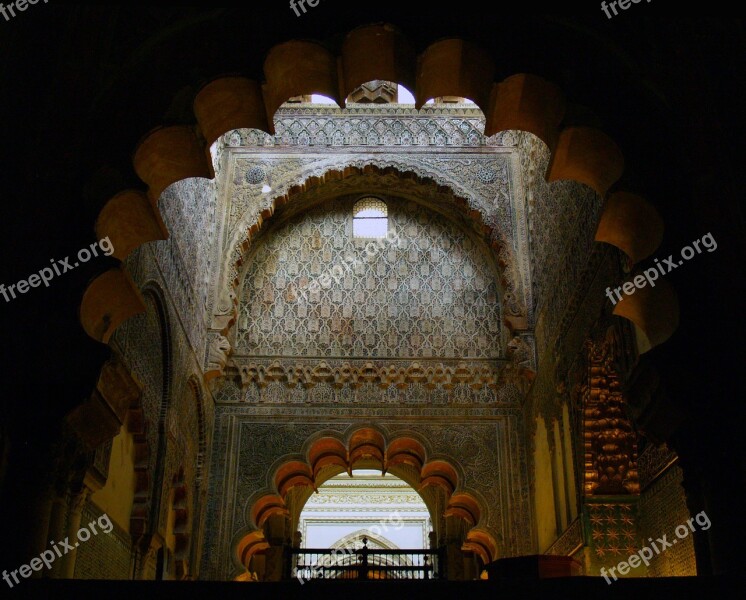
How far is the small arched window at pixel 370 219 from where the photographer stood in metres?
11.9

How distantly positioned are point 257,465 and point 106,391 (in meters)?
5.63

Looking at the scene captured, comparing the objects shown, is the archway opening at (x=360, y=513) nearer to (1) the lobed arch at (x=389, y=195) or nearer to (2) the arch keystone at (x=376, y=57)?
(1) the lobed arch at (x=389, y=195)

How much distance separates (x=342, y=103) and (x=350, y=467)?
20.5ft

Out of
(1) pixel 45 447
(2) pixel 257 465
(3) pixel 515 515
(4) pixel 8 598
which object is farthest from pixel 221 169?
(4) pixel 8 598

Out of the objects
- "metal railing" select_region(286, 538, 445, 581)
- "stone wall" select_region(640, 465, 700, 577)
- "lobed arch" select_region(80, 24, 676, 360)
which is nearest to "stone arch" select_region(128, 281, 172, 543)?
"metal railing" select_region(286, 538, 445, 581)

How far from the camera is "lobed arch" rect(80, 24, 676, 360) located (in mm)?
5367

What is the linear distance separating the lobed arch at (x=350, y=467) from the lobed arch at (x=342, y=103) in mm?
5480

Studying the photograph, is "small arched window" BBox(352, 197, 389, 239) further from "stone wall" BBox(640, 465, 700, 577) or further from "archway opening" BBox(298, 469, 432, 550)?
"archway opening" BBox(298, 469, 432, 550)

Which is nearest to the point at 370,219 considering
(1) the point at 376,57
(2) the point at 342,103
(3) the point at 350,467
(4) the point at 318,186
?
(4) the point at 318,186

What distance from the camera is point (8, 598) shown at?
3680 mm

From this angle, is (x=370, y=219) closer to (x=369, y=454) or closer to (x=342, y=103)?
(x=369, y=454)

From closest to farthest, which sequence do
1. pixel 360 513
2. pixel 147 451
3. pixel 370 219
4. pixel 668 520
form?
pixel 668 520, pixel 147 451, pixel 370 219, pixel 360 513

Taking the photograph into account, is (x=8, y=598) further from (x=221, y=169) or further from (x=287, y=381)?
(x=221, y=169)

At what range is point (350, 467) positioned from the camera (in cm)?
1105
